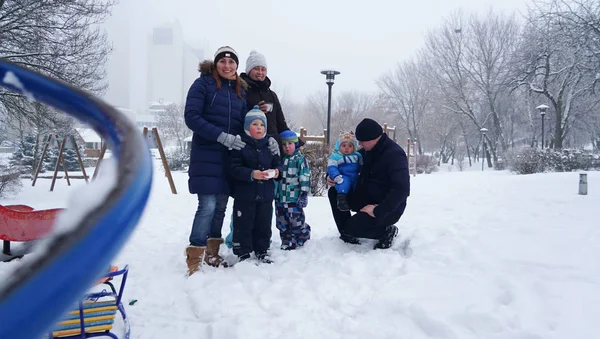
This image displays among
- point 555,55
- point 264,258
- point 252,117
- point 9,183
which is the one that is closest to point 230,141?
point 252,117

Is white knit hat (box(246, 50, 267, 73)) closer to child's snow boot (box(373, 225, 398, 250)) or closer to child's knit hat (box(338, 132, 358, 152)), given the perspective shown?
child's knit hat (box(338, 132, 358, 152))

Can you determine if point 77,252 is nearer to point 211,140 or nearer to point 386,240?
point 211,140

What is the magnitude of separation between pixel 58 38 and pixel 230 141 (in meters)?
7.96

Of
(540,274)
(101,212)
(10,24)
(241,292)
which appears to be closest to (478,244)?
(540,274)

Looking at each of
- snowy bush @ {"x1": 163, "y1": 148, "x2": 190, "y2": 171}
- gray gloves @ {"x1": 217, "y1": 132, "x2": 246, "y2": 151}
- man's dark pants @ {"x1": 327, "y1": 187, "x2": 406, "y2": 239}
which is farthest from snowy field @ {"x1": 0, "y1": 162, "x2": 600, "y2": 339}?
snowy bush @ {"x1": 163, "y1": 148, "x2": 190, "y2": 171}

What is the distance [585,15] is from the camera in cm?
1114

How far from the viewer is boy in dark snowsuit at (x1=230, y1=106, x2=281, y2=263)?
3.26 m

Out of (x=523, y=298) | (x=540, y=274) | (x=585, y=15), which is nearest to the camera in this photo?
(x=523, y=298)

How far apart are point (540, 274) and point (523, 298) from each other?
471mm

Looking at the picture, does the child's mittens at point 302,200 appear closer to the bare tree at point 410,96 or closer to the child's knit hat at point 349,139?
the child's knit hat at point 349,139

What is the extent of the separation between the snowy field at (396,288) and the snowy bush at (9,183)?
484 cm

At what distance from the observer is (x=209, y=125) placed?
3.09 m

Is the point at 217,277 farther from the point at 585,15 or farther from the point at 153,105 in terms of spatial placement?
the point at 153,105

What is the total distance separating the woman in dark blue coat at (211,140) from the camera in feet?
10.3
